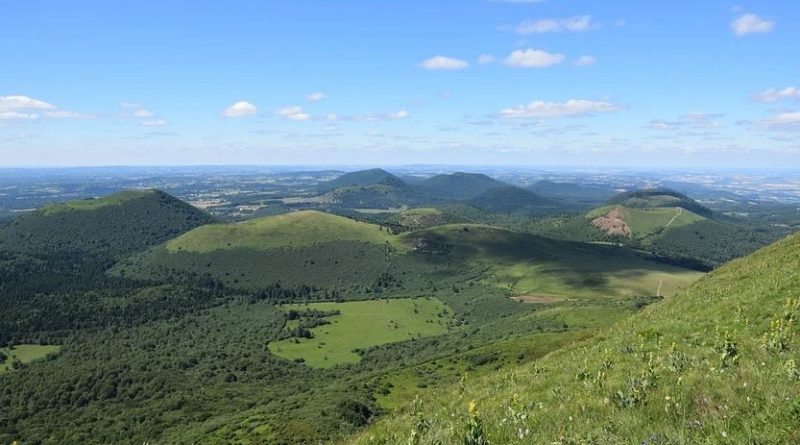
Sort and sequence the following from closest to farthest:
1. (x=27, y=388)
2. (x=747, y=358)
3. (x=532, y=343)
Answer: (x=747, y=358)
(x=532, y=343)
(x=27, y=388)

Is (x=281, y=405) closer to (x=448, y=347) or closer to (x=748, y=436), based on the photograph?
(x=448, y=347)

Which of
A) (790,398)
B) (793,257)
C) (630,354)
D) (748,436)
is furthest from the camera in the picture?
(793,257)

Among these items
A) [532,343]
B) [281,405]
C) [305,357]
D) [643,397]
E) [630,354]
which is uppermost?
[643,397]

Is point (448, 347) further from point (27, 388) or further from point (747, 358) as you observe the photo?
point (747, 358)

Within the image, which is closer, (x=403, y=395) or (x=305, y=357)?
(x=403, y=395)

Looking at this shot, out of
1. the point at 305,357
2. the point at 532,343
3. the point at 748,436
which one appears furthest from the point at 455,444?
the point at 305,357

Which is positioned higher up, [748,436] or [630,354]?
[748,436]

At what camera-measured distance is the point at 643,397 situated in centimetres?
1278

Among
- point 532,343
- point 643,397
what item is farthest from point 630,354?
point 532,343

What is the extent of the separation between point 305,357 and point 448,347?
5804 cm

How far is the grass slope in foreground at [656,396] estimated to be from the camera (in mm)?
9766

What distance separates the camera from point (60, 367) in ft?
595

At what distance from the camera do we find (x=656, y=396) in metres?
12.6

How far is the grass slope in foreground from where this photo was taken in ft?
32.0
